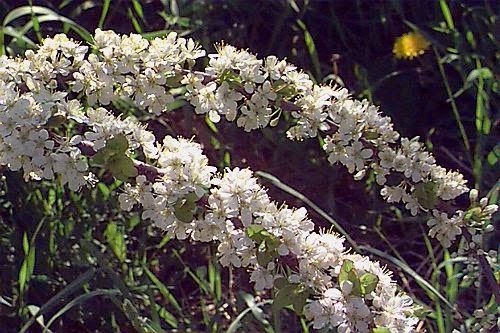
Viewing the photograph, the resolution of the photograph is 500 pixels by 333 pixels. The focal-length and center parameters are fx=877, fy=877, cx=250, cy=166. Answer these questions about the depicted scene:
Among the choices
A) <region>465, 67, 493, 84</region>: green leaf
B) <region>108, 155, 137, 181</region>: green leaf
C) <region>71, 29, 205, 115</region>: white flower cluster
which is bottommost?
<region>465, 67, 493, 84</region>: green leaf

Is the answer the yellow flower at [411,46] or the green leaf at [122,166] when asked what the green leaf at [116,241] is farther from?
the yellow flower at [411,46]

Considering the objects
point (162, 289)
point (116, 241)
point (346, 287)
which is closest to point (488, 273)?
point (346, 287)

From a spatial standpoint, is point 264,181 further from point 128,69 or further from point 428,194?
point 128,69

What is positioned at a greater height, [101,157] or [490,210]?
[101,157]

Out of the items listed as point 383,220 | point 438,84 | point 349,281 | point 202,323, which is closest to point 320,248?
point 349,281

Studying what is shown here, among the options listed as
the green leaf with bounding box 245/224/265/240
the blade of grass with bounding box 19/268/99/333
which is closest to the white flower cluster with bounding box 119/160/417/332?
the green leaf with bounding box 245/224/265/240

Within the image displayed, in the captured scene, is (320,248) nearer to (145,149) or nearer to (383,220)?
(145,149)

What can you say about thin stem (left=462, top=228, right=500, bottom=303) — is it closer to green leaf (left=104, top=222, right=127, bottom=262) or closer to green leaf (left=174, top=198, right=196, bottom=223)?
green leaf (left=174, top=198, right=196, bottom=223)
